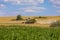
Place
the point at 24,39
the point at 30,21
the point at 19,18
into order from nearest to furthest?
the point at 24,39 < the point at 30,21 < the point at 19,18

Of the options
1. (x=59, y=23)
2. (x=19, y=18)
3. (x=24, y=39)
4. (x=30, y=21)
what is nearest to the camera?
(x=24, y=39)

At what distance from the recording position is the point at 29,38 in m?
16.5

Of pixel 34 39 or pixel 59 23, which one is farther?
pixel 59 23

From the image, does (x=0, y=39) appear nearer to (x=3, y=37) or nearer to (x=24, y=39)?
(x=3, y=37)

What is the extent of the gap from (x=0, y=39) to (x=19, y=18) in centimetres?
5476

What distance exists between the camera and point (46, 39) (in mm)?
16734

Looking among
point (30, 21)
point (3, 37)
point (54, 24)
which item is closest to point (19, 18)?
point (30, 21)

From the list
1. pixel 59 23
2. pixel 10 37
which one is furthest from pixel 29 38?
pixel 59 23

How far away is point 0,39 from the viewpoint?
16.3m

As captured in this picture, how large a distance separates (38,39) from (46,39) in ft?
2.10

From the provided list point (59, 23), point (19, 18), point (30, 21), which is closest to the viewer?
point (59, 23)

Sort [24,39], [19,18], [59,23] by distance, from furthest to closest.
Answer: [19,18] → [59,23] → [24,39]

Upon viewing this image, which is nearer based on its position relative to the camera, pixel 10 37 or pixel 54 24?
pixel 10 37

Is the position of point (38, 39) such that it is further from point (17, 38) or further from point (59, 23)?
point (59, 23)
